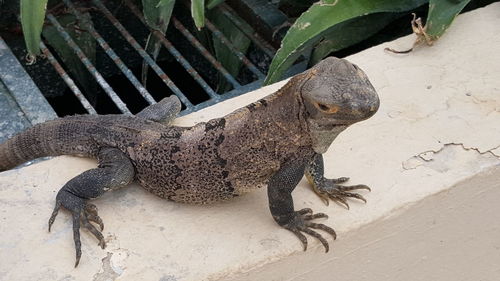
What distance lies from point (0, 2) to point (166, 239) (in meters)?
1.96

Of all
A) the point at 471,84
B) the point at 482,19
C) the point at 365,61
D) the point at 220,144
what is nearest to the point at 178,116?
the point at 220,144

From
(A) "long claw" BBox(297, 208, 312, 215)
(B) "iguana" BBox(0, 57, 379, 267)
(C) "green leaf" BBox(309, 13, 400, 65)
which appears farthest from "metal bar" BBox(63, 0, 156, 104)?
(A) "long claw" BBox(297, 208, 312, 215)

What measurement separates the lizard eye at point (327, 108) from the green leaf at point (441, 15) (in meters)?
1.14

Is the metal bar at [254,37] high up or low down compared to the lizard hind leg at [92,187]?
down

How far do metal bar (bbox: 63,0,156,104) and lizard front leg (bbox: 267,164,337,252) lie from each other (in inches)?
38.8

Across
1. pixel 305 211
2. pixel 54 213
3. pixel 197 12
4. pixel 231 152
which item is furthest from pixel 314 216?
pixel 197 12

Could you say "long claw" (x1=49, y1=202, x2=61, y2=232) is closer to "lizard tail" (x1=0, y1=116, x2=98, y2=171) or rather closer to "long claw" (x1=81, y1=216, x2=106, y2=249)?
"long claw" (x1=81, y1=216, x2=106, y2=249)

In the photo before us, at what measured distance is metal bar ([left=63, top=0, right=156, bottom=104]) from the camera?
3.60 metres

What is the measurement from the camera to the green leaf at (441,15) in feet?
11.4

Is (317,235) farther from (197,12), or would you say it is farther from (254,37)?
(254,37)

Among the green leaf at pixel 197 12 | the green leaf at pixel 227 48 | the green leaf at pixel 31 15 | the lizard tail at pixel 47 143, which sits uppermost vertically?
the green leaf at pixel 197 12

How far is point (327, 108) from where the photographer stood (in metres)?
2.50

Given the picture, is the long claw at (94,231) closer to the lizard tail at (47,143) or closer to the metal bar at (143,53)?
the lizard tail at (47,143)

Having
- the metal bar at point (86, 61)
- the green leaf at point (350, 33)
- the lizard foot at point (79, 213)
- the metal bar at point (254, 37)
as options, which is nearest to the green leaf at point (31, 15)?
the metal bar at point (86, 61)
